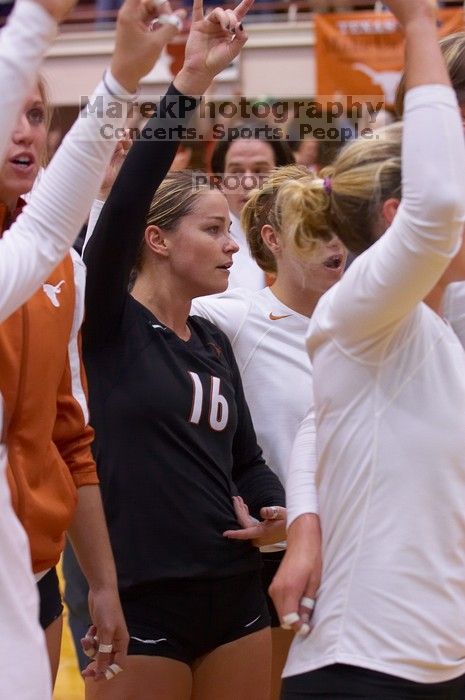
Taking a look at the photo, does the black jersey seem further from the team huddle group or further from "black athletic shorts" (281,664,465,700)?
"black athletic shorts" (281,664,465,700)

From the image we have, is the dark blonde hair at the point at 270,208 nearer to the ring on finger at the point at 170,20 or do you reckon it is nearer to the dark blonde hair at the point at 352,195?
the dark blonde hair at the point at 352,195

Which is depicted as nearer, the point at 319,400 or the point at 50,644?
the point at 319,400

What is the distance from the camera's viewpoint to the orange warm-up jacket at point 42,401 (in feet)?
5.27

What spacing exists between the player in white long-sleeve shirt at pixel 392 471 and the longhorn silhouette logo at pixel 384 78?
589 cm

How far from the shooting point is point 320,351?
56.2 inches

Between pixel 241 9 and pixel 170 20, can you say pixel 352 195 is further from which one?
pixel 241 9

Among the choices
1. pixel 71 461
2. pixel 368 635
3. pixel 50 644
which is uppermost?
pixel 71 461

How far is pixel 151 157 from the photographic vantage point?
182 cm

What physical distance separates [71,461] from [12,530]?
0.57 meters

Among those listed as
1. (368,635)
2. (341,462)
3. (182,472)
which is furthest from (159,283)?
(368,635)

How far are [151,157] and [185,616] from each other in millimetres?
876

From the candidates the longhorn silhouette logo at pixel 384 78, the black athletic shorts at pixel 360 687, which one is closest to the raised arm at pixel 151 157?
the black athletic shorts at pixel 360 687

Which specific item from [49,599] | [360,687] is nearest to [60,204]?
[360,687]

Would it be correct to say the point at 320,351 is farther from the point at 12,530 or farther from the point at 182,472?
the point at 182,472
